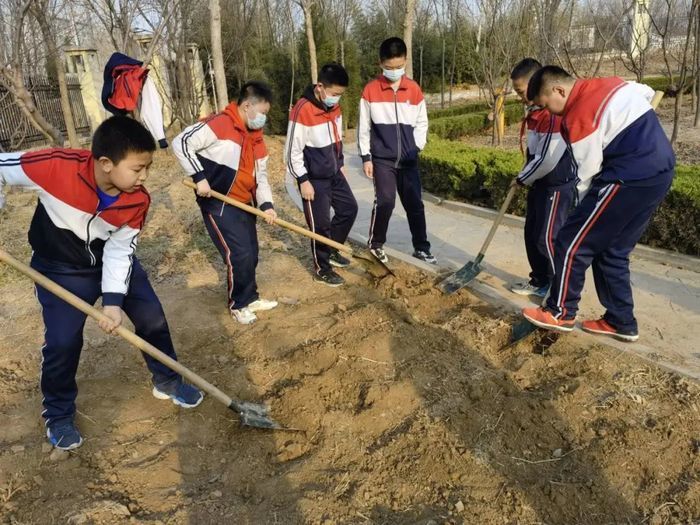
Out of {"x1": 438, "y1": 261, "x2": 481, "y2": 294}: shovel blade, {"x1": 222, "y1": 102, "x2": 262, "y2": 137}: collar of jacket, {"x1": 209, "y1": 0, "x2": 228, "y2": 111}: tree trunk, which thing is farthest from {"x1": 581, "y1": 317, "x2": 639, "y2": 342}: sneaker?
{"x1": 209, "y1": 0, "x2": 228, "y2": 111}: tree trunk

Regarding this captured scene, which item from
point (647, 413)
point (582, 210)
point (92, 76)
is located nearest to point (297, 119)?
point (582, 210)

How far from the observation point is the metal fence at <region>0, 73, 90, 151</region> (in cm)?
1097

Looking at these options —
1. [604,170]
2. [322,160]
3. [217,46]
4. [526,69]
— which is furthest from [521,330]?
[217,46]

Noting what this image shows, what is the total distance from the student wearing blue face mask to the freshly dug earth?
2.76 ft

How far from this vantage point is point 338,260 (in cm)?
536

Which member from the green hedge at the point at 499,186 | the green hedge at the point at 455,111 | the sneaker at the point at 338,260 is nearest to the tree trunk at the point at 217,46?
the green hedge at the point at 499,186

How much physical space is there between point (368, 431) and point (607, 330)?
1.81 meters

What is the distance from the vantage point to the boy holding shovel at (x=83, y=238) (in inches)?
98.0

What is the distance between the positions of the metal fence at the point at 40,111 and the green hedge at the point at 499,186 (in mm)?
6503

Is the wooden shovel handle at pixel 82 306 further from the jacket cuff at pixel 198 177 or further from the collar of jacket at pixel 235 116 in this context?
the collar of jacket at pixel 235 116

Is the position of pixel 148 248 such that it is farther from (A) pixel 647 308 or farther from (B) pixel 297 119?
(A) pixel 647 308

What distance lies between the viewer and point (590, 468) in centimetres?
260

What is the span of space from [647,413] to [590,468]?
559 mm

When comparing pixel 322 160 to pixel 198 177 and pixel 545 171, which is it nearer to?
pixel 198 177
